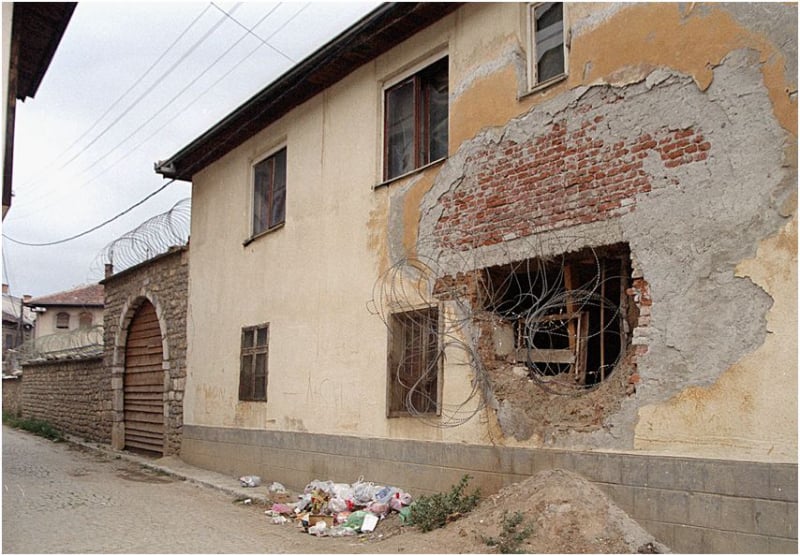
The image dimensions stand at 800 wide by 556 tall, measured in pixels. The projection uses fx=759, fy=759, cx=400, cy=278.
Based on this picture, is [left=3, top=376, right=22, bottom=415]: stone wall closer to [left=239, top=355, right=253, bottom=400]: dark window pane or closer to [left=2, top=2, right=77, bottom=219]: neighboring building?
[left=239, top=355, right=253, bottom=400]: dark window pane

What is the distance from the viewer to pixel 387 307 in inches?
361

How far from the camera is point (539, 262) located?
24.4 ft

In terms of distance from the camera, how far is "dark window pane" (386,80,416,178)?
9461mm

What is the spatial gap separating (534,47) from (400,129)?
2325 mm

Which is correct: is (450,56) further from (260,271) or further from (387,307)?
(260,271)

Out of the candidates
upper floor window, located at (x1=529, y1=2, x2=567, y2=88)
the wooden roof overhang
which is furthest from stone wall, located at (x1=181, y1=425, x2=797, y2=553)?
the wooden roof overhang

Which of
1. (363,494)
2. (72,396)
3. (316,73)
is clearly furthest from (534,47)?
(72,396)

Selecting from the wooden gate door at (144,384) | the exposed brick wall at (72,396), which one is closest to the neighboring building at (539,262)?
the wooden gate door at (144,384)

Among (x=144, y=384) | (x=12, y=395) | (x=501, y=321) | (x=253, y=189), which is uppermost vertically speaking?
(x=253, y=189)

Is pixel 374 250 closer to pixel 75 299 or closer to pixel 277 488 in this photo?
pixel 277 488

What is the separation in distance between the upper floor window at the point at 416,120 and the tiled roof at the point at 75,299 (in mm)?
37524

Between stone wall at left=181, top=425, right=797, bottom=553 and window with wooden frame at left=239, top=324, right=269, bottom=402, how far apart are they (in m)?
2.32

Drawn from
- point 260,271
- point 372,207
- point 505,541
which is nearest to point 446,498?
point 505,541

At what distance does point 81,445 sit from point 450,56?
13601 millimetres
